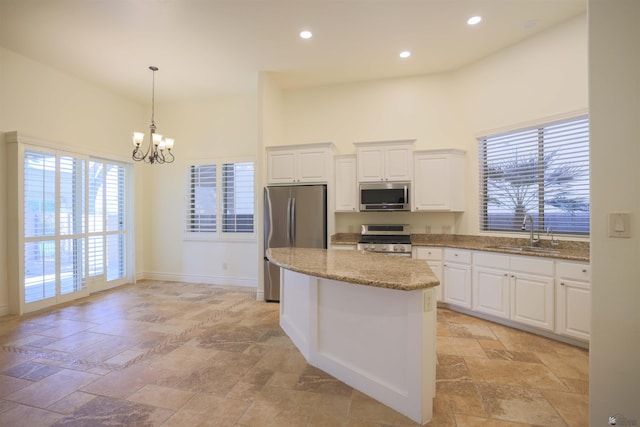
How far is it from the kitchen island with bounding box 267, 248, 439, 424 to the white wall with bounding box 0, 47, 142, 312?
402 centimetres

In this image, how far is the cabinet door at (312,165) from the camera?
4.42m

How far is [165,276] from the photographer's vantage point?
5.72 meters

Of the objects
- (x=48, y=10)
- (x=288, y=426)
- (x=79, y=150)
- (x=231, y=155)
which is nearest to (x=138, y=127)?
(x=79, y=150)

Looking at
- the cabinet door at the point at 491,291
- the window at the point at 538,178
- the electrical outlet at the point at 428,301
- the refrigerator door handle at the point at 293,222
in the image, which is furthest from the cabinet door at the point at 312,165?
the electrical outlet at the point at 428,301

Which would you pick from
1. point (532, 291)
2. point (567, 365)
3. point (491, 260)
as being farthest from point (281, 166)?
point (567, 365)

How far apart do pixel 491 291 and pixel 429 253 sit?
86 cm

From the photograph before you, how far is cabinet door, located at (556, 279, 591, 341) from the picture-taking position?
9.18 ft

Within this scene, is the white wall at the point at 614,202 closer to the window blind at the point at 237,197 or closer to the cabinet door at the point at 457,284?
the cabinet door at the point at 457,284

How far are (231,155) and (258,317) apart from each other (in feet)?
9.66

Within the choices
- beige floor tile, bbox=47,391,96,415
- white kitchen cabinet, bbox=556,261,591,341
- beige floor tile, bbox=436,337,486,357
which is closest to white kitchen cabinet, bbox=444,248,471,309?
beige floor tile, bbox=436,337,486,357

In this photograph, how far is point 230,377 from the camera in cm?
235

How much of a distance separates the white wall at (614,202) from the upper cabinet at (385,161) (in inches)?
111

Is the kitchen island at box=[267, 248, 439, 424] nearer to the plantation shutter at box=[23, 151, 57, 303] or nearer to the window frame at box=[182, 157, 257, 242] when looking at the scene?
the window frame at box=[182, 157, 257, 242]

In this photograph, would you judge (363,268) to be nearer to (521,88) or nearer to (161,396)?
(161,396)
